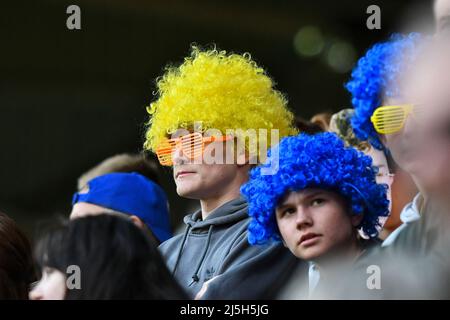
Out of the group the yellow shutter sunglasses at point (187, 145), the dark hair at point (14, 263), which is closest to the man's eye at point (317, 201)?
the yellow shutter sunglasses at point (187, 145)

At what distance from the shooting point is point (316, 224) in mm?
2717

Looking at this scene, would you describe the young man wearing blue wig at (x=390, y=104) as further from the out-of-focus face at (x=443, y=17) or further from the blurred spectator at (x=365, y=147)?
the blurred spectator at (x=365, y=147)

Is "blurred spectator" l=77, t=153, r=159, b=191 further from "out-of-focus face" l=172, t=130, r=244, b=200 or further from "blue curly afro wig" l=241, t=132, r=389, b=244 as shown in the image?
"blue curly afro wig" l=241, t=132, r=389, b=244

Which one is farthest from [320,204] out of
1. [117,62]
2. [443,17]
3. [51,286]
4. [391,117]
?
[117,62]

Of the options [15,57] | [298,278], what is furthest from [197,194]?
[15,57]

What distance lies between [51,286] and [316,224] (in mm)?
844

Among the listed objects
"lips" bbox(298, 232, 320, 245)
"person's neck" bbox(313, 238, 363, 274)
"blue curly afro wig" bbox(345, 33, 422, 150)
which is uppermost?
"blue curly afro wig" bbox(345, 33, 422, 150)

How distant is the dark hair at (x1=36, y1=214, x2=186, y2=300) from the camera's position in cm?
244

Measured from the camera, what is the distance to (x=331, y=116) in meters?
3.84

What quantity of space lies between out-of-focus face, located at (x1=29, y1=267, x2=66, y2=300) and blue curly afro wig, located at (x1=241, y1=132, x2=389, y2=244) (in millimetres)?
671

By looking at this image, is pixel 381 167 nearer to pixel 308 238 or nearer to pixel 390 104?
pixel 390 104

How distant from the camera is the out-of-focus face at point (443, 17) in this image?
278cm

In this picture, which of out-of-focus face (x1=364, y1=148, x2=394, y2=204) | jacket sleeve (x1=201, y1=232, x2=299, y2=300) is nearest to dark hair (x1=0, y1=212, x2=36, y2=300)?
jacket sleeve (x1=201, y1=232, x2=299, y2=300)

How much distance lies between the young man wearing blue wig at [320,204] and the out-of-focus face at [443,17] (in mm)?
490
